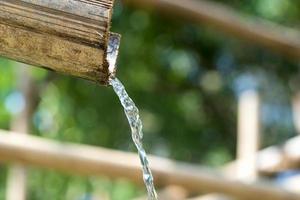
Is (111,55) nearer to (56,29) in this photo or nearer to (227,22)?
(56,29)

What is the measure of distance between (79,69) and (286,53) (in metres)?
2.51

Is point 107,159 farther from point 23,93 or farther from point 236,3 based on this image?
point 236,3

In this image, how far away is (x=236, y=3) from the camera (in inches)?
194

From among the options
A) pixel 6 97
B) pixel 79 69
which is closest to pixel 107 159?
pixel 79 69

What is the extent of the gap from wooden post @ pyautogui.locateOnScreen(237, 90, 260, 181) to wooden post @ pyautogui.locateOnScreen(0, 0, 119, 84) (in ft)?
8.44

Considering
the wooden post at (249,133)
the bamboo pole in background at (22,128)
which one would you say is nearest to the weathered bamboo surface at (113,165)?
the bamboo pole in background at (22,128)

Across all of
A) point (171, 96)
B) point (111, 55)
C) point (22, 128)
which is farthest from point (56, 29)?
point (171, 96)

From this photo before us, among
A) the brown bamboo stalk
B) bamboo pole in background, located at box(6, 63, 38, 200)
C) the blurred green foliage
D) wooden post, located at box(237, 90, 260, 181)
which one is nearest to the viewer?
bamboo pole in background, located at box(6, 63, 38, 200)

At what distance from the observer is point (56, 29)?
92 centimetres

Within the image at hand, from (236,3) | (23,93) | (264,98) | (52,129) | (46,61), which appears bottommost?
(46,61)

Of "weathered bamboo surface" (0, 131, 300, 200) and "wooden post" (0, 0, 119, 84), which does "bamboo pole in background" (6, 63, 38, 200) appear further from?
"wooden post" (0, 0, 119, 84)

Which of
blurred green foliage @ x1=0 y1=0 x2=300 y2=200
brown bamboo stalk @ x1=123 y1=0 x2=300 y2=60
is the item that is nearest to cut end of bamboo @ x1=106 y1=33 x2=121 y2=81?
brown bamboo stalk @ x1=123 y1=0 x2=300 y2=60

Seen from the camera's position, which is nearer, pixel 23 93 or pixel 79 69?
pixel 79 69

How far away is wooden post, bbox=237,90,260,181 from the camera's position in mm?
3480
